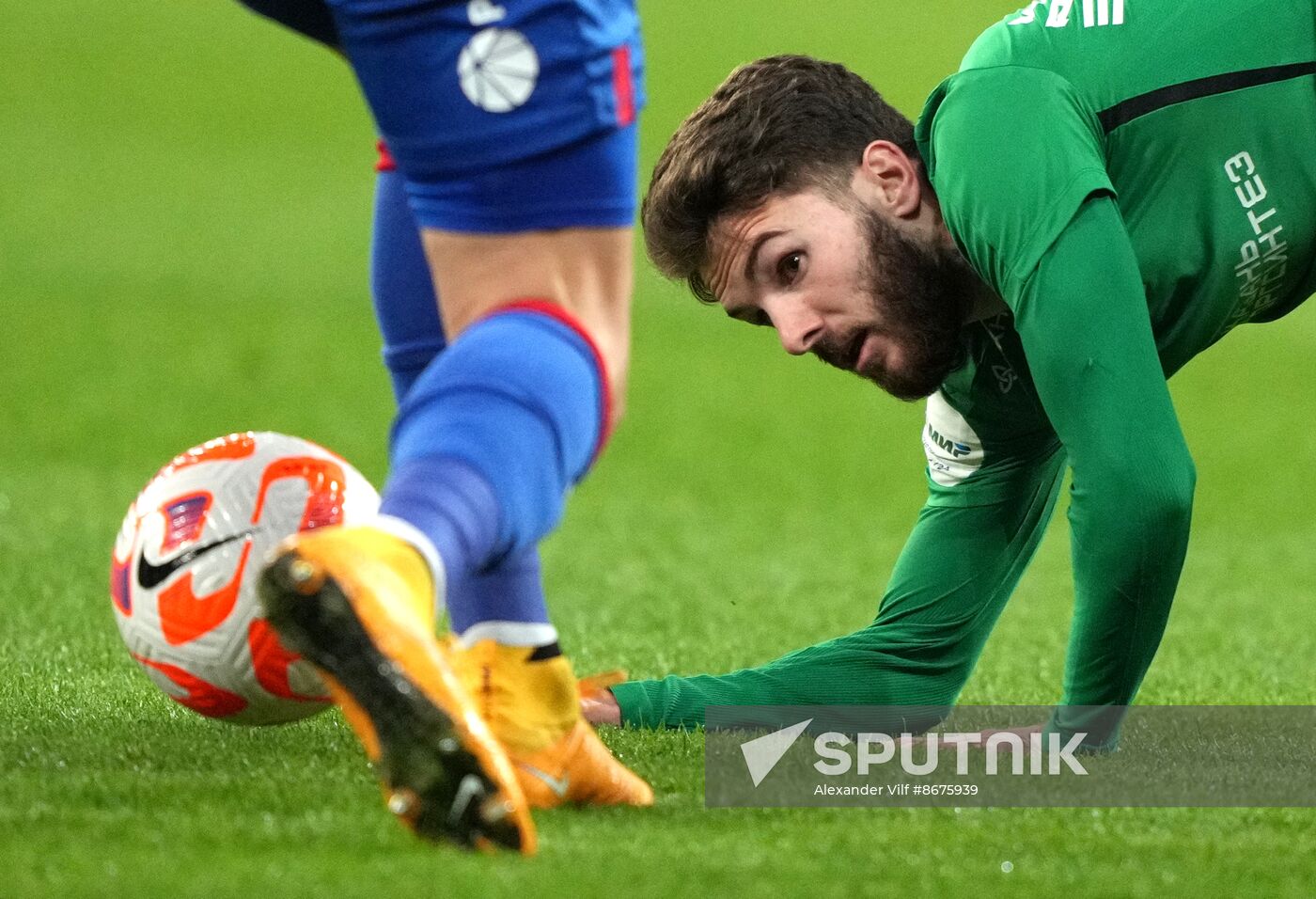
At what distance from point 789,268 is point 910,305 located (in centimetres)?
15

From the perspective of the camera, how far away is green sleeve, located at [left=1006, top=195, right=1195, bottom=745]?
1678mm

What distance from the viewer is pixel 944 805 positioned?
5.28 feet

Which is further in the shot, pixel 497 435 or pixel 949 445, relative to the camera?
pixel 949 445

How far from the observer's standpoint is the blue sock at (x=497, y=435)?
124 cm

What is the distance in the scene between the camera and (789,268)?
76.9 inches

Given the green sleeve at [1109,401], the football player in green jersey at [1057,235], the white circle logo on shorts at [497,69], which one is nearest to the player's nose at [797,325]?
the football player in green jersey at [1057,235]

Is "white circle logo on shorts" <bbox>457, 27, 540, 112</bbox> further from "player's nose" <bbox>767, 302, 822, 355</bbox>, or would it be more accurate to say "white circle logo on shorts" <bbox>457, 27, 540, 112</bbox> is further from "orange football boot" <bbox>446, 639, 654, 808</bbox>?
"player's nose" <bbox>767, 302, 822, 355</bbox>

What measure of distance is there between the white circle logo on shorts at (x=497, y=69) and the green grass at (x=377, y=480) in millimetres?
585

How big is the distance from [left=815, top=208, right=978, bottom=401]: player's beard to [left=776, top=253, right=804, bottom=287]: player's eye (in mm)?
76

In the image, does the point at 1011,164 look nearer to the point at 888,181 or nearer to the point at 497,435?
the point at 888,181

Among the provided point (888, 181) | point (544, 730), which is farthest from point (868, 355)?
point (544, 730)

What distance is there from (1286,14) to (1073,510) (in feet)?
2.17

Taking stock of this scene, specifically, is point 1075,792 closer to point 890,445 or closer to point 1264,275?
point 1264,275

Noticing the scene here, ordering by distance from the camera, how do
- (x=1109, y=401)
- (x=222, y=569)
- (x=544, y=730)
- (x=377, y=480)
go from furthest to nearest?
(x=377, y=480), (x=222, y=569), (x=1109, y=401), (x=544, y=730)
